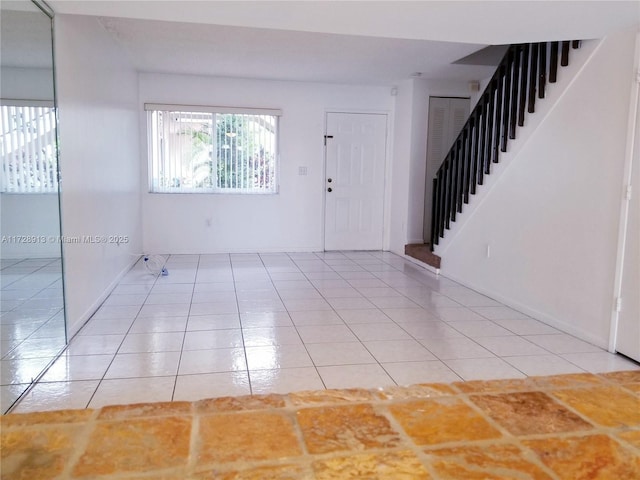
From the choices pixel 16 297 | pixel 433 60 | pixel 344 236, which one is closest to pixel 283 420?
pixel 16 297

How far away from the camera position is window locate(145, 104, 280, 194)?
646 cm

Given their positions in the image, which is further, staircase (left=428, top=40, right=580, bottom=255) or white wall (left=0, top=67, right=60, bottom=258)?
staircase (left=428, top=40, right=580, bottom=255)

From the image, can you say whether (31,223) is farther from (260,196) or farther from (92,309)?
(260,196)

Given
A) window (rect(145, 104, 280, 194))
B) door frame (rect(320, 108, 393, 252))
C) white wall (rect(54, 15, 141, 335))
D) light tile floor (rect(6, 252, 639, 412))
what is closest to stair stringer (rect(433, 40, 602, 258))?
light tile floor (rect(6, 252, 639, 412))

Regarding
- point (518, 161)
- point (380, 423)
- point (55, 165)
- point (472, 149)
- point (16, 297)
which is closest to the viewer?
point (380, 423)

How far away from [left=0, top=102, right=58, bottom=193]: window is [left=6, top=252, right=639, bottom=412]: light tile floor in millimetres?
1039

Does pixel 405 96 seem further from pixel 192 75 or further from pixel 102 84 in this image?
pixel 102 84

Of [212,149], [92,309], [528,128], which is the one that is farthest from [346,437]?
[212,149]

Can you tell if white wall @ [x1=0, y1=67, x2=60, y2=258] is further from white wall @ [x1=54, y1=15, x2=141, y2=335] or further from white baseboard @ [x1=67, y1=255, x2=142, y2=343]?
white baseboard @ [x1=67, y1=255, x2=142, y2=343]

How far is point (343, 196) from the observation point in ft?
23.2

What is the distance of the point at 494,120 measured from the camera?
4.56 m

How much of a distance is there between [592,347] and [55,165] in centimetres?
362

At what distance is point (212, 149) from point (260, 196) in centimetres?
90

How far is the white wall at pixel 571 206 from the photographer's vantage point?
315cm
